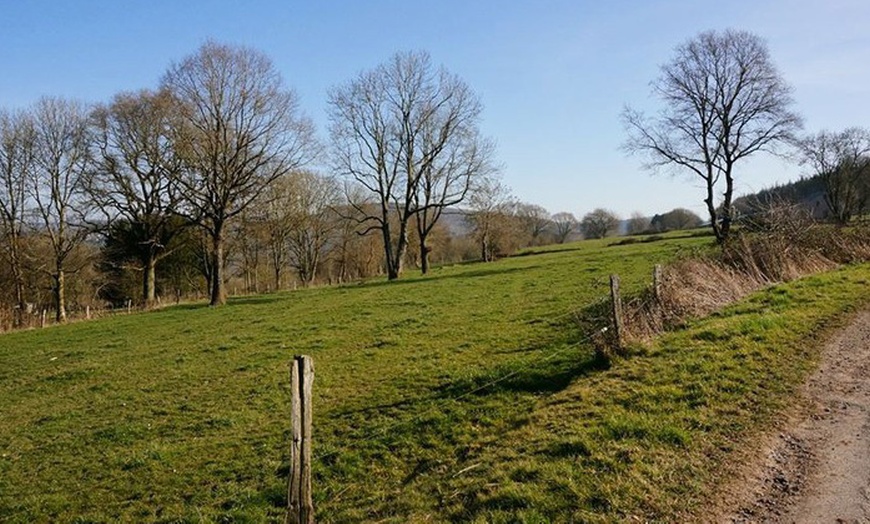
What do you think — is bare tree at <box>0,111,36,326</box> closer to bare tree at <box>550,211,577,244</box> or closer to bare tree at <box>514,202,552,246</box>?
bare tree at <box>514,202,552,246</box>

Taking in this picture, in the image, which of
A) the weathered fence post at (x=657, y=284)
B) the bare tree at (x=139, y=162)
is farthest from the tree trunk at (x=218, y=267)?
the weathered fence post at (x=657, y=284)

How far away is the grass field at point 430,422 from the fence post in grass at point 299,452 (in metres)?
0.96

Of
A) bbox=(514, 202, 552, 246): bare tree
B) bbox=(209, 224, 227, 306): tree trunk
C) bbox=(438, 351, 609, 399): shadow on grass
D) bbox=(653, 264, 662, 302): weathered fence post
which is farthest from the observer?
bbox=(514, 202, 552, 246): bare tree

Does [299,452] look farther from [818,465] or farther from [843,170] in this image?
[843,170]

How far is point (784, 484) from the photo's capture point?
16.7 ft

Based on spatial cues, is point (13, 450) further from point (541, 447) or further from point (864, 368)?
point (864, 368)

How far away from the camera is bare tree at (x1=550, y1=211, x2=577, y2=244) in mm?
97062

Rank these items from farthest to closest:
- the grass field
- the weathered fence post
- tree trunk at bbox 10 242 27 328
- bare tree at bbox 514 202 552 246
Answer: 1. bare tree at bbox 514 202 552 246
2. tree trunk at bbox 10 242 27 328
3. the weathered fence post
4. the grass field

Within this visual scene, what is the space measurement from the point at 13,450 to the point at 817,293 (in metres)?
17.1

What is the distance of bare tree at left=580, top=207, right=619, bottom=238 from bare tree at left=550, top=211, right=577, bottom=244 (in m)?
2.32

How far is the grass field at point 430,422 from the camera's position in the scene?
18.1ft

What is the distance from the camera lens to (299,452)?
4777 mm

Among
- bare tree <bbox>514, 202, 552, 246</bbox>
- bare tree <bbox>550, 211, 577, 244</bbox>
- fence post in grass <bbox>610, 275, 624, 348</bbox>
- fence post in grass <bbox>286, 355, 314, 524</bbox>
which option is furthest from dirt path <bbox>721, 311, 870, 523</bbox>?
bare tree <bbox>550, 211, 577, 244</bbox>

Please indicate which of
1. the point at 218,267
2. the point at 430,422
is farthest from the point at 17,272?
the point at 430,422
